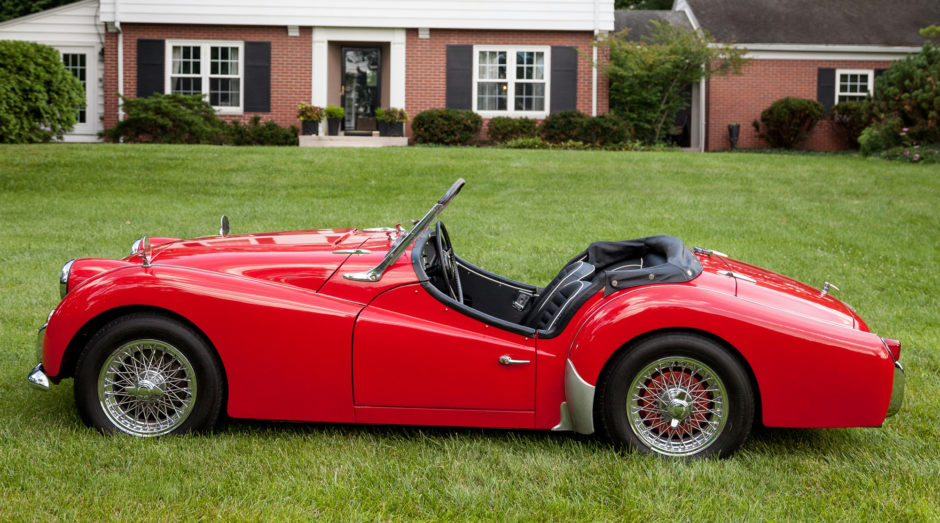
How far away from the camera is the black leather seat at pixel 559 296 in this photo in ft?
12.3

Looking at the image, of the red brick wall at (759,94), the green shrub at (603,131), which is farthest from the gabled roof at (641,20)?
the green shrub at (603,131)

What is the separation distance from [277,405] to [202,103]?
16097mm

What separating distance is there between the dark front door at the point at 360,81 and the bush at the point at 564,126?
476 cm

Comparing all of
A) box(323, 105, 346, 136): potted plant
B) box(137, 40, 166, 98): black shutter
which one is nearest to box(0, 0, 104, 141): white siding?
box(137, 40, 166, 98): black shutter

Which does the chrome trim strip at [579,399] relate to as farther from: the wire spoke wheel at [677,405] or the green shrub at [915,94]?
Answer: the green shrub at [915,94]

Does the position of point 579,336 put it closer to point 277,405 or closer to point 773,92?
point 277,405

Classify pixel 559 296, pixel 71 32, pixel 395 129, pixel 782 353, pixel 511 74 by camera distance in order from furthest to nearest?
pixel 511 74, pixel 71 32, pixel 395 129, pixel 559 296, pixel 782 353

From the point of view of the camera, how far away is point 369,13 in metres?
19.8

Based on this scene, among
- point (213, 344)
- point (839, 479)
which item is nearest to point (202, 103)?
point (213, 344)

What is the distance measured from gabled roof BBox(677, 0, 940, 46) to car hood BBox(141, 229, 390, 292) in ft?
63.4

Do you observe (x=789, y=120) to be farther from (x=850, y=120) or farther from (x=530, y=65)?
(x=530, y=65)

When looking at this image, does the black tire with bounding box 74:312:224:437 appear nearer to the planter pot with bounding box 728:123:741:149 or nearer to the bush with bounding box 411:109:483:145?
the bush with bounding box 411:109:483:145

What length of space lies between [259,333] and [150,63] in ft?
59.6

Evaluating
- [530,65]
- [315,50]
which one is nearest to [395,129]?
[315,50]
